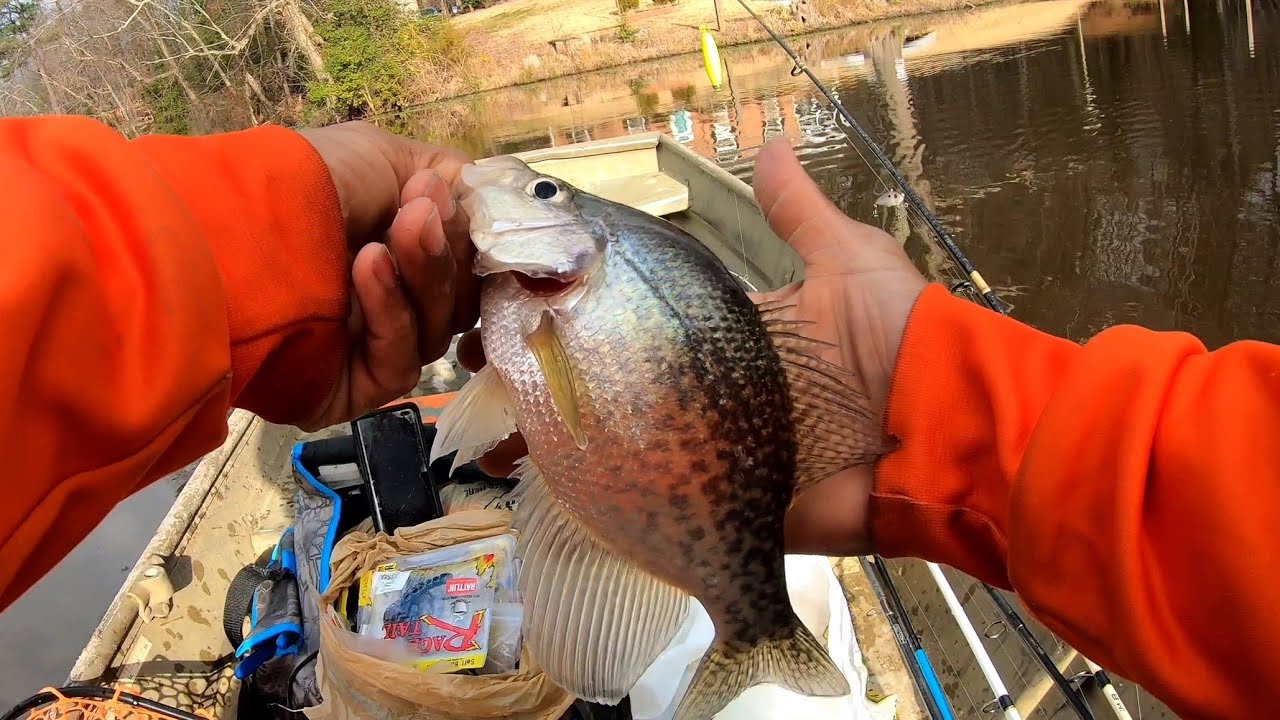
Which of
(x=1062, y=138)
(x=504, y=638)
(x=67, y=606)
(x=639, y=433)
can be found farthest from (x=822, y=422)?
(x=1062, y=138)

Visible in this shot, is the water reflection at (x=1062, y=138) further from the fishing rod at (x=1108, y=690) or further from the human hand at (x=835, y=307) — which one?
the human hand at (x=835, y=307)

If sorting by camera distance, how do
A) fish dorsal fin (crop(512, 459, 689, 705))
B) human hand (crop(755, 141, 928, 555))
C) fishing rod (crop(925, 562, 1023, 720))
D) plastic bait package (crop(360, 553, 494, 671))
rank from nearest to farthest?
fish dorsal fin (crop(512, 459, 689, 705))
human hand (crop(755, 141, 928, 555))
fishing rod (crop(925, 562, 1023, 720))
plastic bait package (crop(360, 553, 494, 671))

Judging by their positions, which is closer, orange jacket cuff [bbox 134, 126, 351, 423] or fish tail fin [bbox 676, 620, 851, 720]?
orange jacket cuff [bbox 134, 126, 351, 423]

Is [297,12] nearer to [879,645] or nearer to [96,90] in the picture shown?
[96,90]

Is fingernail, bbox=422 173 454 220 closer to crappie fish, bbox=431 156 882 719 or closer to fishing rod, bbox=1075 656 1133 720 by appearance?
crappie fish, bbox=431 156 882 719

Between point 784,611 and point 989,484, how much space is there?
1.70 feet

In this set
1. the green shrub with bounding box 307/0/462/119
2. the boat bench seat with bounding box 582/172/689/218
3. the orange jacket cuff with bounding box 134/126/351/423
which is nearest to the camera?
the orange jacket cuff with bounding box 134/126/351/423

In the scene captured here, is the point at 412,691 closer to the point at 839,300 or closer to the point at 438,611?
the point at 438,611

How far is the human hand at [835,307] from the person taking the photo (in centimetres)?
181

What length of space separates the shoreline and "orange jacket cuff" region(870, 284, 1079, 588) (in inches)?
1276

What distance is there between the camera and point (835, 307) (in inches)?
79.0

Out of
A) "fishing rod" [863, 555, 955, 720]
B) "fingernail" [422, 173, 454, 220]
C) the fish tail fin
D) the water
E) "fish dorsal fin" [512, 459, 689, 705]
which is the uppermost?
"fingernail" [422, 173, 454, 220]

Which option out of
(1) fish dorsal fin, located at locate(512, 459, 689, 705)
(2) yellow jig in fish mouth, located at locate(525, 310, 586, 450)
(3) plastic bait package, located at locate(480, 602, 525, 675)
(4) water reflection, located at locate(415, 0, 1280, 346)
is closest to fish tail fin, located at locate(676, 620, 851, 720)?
(1) fish dorsal fin, located at locate(512, 459, 689, 705)

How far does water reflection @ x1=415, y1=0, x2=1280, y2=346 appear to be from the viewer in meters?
8.54
